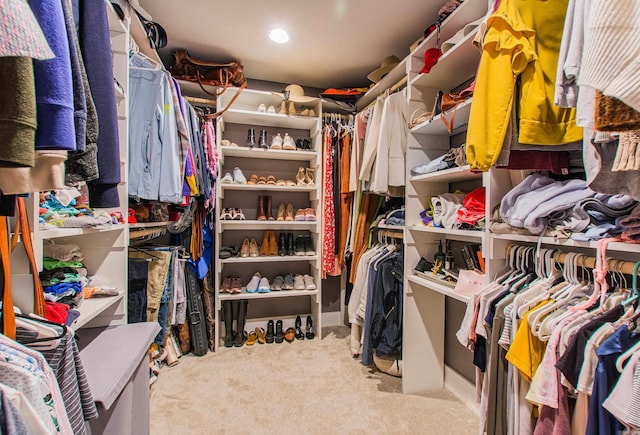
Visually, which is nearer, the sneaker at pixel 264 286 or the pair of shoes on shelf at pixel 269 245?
the sneaker at pixel 264 286

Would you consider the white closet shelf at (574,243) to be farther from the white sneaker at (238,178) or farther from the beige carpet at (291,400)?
the white sneaker at (238,178)

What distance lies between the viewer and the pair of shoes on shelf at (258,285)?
2.50 metres

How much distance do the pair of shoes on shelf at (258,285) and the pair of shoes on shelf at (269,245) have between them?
0.21 meters

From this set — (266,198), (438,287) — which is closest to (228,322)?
(266,198)

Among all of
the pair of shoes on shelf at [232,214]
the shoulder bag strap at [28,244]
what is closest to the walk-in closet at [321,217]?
the shoulder bag strap at [28,244]

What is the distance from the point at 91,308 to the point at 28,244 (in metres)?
0.48

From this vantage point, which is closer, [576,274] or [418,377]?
[576,274]

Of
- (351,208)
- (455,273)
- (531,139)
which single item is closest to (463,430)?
(455,273)

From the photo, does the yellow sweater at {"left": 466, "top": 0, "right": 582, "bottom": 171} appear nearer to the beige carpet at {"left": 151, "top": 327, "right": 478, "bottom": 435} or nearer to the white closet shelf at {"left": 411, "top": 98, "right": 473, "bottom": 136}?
the white closet shelf at {"left": 411, "top": 98, "right": 473, "bottom": 136}

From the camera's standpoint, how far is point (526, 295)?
1.07 m

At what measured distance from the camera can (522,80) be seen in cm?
100

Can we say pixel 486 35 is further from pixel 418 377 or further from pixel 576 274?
pixel 418 377

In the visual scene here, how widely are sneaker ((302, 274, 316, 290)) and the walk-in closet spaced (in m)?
0.01

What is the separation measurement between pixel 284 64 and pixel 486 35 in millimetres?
1792
